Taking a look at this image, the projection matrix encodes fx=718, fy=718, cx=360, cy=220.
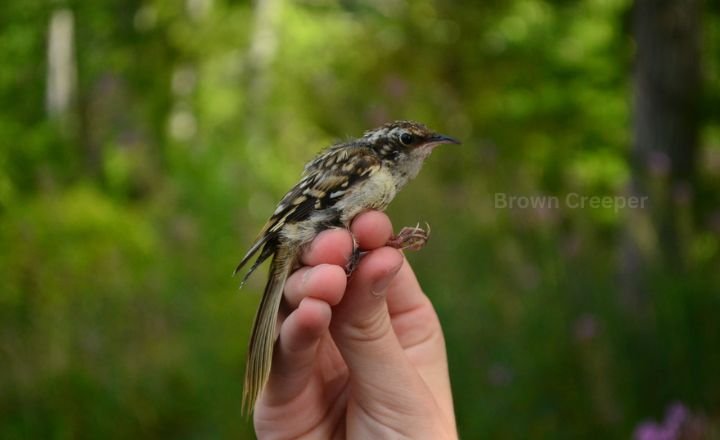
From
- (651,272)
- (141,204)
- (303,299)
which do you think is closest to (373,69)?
(141,204)

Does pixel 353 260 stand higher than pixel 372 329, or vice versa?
pixel 353 260

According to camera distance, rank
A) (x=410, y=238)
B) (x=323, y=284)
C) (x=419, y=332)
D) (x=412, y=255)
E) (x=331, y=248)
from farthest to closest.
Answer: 1. (x=412, y=255)
2. (x=419, y=332)
3. (x=410, y=238)
4. (x=331, y=248)
5. (x=323, y=284)

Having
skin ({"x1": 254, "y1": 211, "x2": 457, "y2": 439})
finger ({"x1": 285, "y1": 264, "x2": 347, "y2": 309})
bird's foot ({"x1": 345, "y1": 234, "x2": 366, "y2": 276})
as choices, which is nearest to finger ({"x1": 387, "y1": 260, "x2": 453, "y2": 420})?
skin ({"x1": 254, "y1": 211, "x2": 457, "y2": 439})

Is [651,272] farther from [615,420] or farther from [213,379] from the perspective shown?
[213,379]

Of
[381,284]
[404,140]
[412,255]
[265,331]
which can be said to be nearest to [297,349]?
[265,331]

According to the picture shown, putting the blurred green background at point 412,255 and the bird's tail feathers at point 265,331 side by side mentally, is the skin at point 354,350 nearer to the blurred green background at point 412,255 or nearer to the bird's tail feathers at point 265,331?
the bird's tail feathers at point 265,331

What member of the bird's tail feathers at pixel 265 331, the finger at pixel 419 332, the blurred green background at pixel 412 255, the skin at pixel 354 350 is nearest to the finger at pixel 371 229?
the skin at pixel 354 350

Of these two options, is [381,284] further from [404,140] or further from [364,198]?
[404,140]

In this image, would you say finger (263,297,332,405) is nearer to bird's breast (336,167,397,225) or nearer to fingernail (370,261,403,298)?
fingernail (370,261,403,298)
